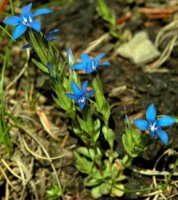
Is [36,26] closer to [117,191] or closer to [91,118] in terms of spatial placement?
[91,118]

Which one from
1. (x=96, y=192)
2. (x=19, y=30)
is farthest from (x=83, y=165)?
(x=19, y=30)

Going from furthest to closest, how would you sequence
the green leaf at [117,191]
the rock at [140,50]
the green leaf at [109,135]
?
the rock at [140,50] → the green leaf at [117,191] → the green leaf at [109,135]

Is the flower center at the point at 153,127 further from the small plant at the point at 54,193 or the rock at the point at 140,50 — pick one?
the rock at the point at 140,50

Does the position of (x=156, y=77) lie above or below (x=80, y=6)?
below

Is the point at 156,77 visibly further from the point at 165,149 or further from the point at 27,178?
the point at 27,178

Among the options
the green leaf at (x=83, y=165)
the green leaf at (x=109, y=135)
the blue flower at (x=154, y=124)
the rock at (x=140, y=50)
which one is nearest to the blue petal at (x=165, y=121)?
the blue flower at (x=154, y=124)

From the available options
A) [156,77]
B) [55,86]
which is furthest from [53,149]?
[156,77]

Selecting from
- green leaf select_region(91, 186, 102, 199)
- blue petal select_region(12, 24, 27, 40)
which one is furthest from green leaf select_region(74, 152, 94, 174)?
blue petal select_region(12, 24, 27, 40)

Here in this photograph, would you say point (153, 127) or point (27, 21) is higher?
point (27, 21)
